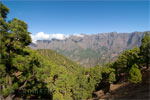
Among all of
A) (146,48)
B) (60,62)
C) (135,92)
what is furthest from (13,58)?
(60,62)

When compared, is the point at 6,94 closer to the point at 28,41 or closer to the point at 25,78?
the point at 25,78

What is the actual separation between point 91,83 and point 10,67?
35.9 m

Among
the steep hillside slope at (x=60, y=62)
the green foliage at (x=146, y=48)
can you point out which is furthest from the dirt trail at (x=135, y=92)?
the steep hillside slope at (x=60, y=62)

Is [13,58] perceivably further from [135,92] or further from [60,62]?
[60,62]

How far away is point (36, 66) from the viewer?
7301 millimetres

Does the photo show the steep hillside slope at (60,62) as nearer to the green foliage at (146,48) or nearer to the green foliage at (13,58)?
the green foliage at (146,48)

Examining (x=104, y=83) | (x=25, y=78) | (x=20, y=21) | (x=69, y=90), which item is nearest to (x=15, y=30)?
(x=20, y=21)

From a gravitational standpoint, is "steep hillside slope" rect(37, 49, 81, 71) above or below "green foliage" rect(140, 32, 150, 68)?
below

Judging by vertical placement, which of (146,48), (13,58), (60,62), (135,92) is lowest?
(60,62)

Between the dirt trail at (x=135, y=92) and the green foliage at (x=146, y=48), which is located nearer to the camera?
the dirt trail at (x=135, y=92)

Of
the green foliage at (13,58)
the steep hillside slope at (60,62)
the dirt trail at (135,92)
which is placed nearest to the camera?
the green foliage at (13,58)

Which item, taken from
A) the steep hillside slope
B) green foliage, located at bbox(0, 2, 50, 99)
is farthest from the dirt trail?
the steep hillside slope

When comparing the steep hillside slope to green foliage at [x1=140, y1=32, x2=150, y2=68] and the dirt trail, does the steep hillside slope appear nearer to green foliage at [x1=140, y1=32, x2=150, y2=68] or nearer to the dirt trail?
the dirt trail

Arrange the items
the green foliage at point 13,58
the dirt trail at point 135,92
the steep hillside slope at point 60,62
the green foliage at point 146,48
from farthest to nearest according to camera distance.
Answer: the steep hillside slope at point 60,62, the green foliage at point 146,48, the dirt trail at point 135,92, the green foliage at point 13,58
